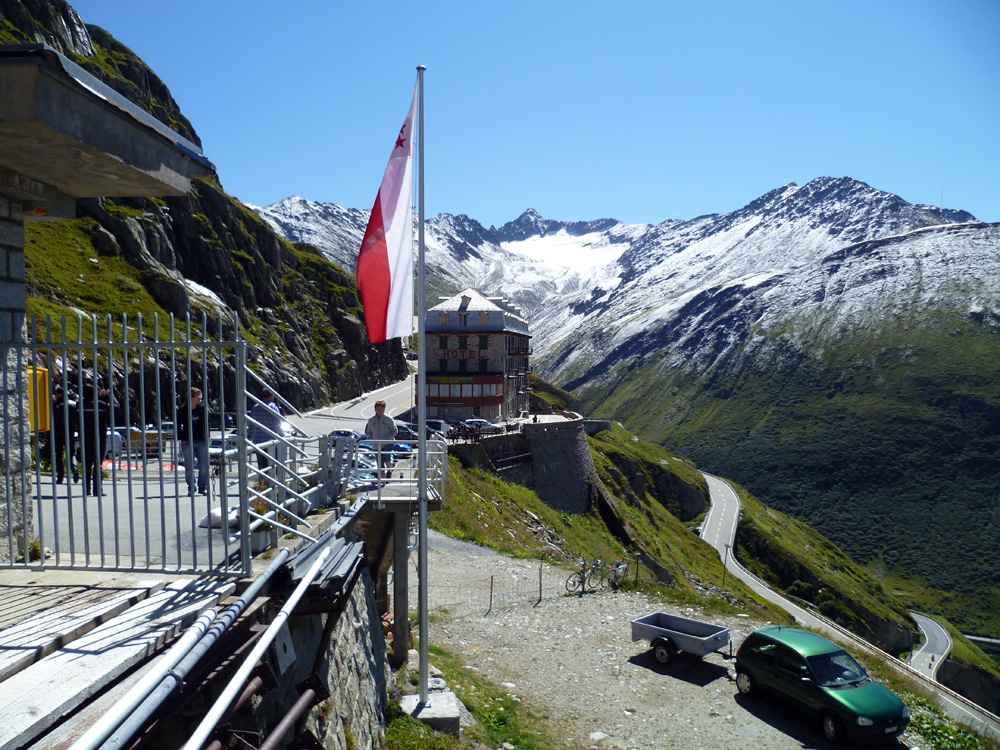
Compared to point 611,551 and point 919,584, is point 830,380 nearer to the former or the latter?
point 919,584

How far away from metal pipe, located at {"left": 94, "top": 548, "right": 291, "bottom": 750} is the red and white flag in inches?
184

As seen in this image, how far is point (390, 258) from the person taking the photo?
9945mm

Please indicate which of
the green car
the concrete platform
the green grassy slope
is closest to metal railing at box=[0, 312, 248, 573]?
the concrete platform

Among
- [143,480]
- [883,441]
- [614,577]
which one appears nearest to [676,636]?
[614,577]

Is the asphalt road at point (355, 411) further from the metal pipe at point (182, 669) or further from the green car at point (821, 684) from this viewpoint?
the metal pipe at point (182, 669)

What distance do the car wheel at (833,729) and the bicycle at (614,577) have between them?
9818 millimetres

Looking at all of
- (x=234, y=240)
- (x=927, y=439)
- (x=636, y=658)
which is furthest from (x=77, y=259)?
(x=927, y=439)

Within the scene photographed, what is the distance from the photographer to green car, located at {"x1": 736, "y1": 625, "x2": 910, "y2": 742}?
13414mm

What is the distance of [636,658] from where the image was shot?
1736cm

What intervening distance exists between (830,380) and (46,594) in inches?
7517

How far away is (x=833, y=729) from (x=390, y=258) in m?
12.4

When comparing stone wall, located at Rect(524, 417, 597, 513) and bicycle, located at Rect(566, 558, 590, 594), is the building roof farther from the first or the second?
bicycle, located at Rect(566, 558, 590, 594)

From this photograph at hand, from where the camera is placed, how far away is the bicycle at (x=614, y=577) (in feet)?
76.9

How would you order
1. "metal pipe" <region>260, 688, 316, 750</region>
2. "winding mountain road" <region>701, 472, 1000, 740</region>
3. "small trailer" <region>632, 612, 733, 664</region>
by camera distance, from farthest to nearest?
1. "winding mountain road" <region>701, 472, 1000, 740</region>
2. "small trailer" <region>632, 612, 733, 664</region>
3. "metal pipe" <region>260, 688, 316, 750</region>
